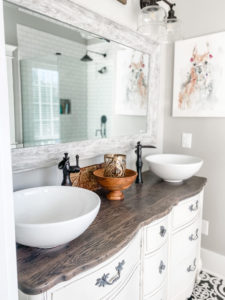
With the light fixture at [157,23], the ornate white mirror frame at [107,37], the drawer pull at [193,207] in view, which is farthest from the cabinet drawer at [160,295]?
the light fixture at [157,23]

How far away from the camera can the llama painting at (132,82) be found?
1.72 meters

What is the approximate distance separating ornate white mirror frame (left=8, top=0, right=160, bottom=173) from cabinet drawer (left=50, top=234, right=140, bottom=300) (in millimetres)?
584

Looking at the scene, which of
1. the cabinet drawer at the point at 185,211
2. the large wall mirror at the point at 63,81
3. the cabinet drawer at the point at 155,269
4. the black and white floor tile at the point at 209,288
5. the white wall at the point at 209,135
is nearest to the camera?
the large wall mirror at the point at 63,81

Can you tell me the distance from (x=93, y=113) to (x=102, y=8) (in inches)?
24.9

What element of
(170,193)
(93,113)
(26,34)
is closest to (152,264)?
(170,193)

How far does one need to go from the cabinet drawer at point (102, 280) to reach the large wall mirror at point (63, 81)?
65cm

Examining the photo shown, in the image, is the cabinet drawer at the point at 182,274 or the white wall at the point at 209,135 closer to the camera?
the cabinet drawer at the point at 182,274

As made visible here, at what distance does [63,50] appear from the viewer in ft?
4.28

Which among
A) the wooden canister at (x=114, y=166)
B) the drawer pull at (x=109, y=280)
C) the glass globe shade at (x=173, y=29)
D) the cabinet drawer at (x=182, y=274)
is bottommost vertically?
the cabinet drawer at (x=182, y=274)

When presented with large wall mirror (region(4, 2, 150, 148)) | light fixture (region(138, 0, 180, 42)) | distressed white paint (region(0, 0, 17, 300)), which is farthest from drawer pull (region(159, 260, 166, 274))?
light fixture (region(138, 0, 180, 42))

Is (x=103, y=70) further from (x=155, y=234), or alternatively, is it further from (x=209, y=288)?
(x=209, y=288)

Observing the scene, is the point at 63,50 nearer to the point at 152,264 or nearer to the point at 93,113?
the point at 93,113

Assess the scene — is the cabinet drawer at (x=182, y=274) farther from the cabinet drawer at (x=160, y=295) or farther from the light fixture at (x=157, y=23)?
the light fixture at (x=157, y=23)

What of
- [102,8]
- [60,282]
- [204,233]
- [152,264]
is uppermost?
[102,8]
